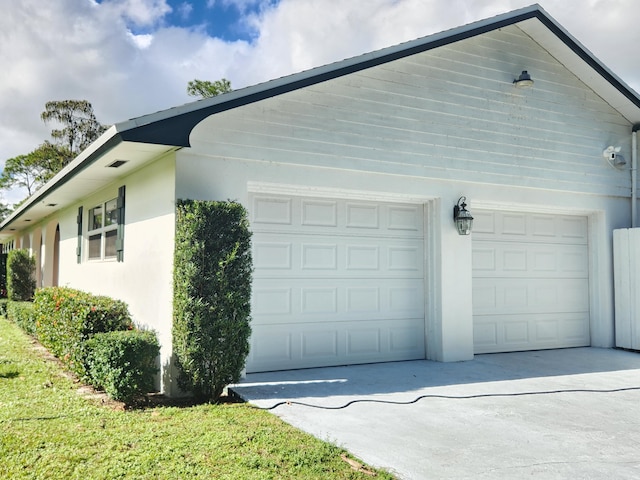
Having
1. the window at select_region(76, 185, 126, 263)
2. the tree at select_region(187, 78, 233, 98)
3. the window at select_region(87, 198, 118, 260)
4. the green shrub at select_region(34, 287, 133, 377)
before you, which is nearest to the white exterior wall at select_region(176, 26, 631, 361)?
the green shrub at select_region(34, 287, 133, 377)

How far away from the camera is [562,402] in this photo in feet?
18.7

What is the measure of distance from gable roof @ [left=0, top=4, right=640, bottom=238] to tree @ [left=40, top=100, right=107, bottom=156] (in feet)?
76.3

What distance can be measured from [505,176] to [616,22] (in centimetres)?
374

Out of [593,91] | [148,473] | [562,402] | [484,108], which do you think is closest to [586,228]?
[593,91]

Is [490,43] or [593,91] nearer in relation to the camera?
[490,43]

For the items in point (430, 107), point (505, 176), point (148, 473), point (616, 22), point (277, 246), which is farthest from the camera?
point (616, 22)

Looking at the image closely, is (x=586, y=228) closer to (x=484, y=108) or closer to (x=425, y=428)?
(x=484, y=108)

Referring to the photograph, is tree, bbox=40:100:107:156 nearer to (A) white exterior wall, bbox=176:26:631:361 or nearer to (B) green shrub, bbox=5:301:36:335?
(B) green shrub, bbox=5:301:36:335

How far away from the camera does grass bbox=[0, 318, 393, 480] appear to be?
3572 mm

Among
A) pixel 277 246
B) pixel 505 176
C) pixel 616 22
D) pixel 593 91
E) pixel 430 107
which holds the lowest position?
pixel 277 246

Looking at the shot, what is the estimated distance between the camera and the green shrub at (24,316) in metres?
10.6

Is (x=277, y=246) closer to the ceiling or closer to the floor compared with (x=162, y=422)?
closer to the ceiling

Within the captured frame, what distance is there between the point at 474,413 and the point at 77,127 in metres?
33.1

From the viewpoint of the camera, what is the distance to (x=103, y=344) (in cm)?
553
